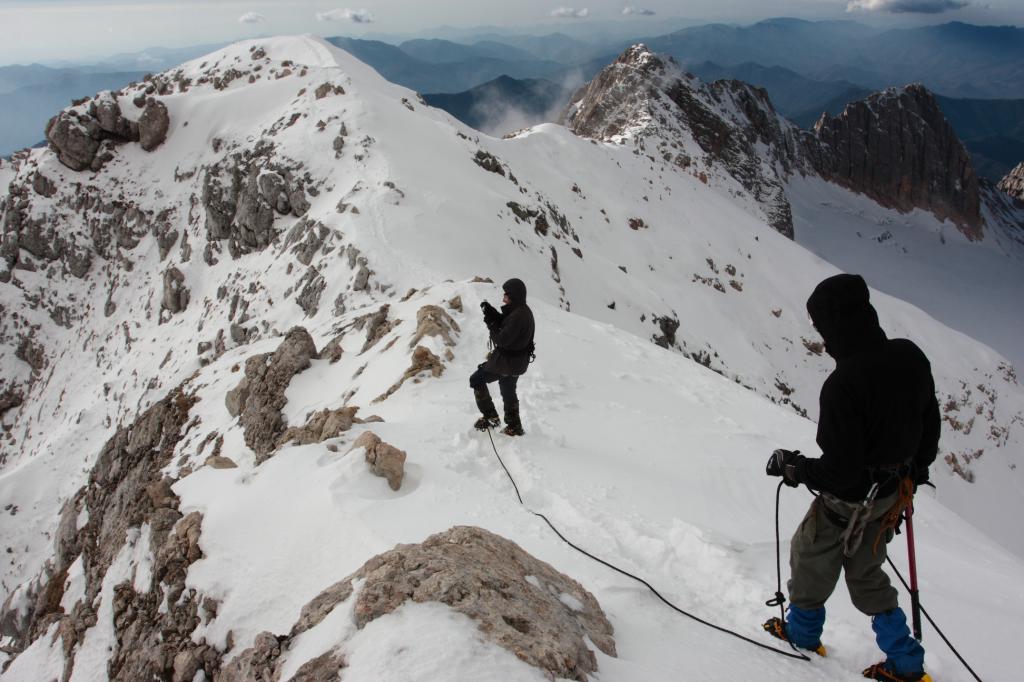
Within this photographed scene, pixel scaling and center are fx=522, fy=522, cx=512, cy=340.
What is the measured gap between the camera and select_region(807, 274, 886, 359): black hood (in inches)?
129

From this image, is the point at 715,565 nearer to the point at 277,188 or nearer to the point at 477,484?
the point at 477,484

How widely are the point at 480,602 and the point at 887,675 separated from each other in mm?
2890

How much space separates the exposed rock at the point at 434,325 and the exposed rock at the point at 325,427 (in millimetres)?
2651

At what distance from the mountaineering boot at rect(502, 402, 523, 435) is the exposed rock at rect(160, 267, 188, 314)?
99.8 ft

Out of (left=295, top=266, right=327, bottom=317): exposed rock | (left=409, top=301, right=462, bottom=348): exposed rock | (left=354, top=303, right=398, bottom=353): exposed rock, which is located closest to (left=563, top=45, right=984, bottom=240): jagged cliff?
(left=295, top=266, right=327, bottom=317): exposed rock

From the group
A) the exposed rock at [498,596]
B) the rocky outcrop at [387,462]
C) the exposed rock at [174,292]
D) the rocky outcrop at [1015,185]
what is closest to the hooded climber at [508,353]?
the rocky outcrop at [387,462]

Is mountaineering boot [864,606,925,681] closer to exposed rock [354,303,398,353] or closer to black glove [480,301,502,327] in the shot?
black glove [480,301,502,327]

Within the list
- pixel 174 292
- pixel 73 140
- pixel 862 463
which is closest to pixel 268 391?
pixel 862 463

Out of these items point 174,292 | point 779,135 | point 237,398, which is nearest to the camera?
point 237,398

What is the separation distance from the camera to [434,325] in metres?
11.4

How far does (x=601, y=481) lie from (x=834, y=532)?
3246 mm

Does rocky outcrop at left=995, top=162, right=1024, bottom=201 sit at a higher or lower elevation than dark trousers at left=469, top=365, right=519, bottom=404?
lower

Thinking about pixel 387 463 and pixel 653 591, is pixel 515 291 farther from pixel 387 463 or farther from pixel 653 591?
pixel 653 591

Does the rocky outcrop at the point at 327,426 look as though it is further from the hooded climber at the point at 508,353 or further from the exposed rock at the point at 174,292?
the exposed rock at the point at 174,292
